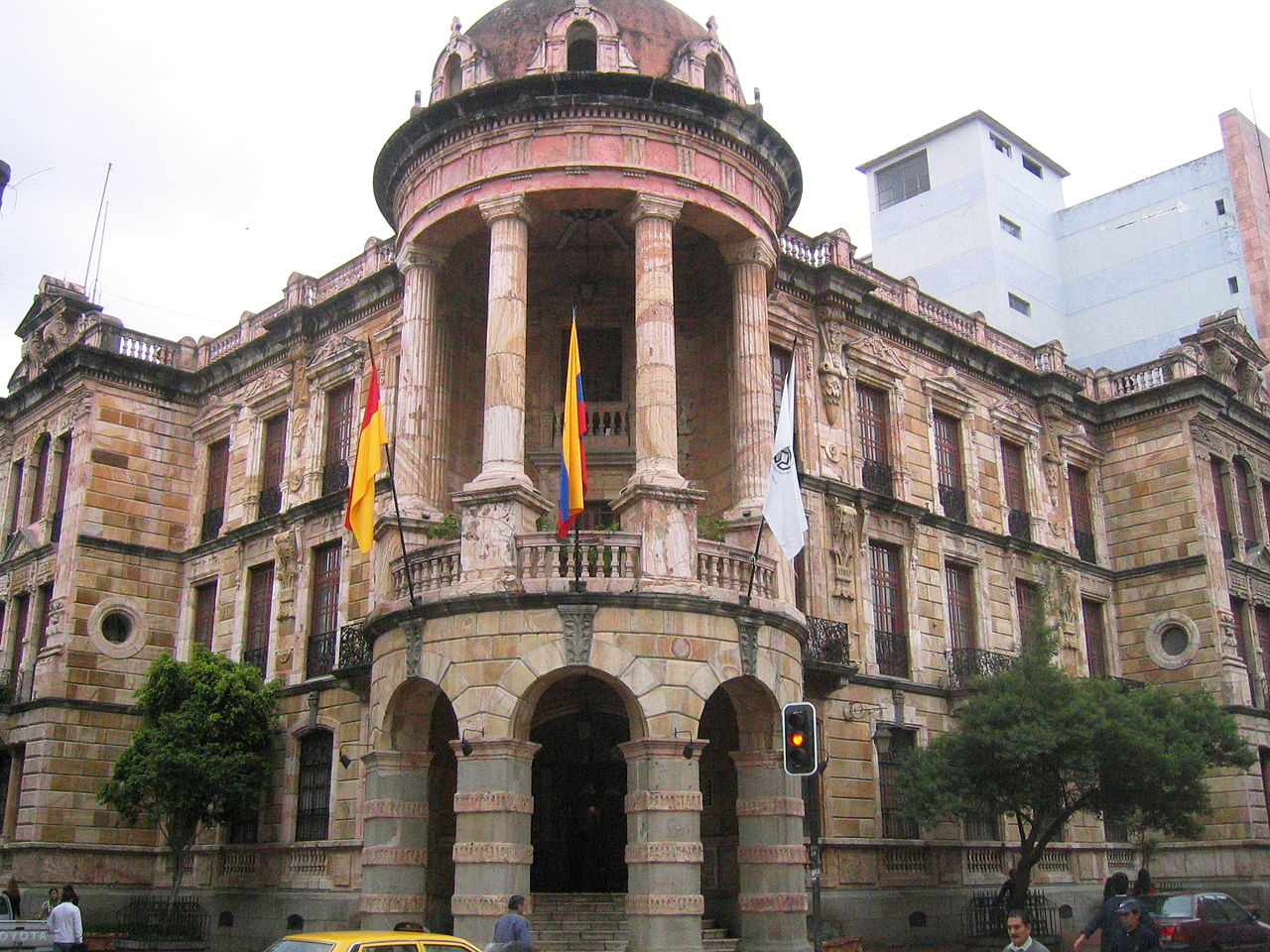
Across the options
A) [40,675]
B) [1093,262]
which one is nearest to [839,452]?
[40,675]

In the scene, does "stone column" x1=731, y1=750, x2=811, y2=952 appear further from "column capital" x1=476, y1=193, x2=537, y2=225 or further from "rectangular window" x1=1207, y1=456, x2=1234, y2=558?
"rectangular window" x1=1207, y1=456, x2=1234, y2=558

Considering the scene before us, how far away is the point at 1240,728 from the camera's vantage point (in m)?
30.6

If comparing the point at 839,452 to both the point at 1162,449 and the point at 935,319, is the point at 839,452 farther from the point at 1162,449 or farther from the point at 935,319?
the point at 1162,449

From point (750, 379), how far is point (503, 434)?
4964mm

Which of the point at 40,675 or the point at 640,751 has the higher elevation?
the point at 40,675

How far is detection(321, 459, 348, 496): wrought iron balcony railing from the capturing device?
27.7 metres

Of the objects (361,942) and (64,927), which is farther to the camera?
(64,927)

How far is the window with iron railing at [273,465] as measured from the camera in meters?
29.5

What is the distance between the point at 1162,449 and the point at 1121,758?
1303 centimetres

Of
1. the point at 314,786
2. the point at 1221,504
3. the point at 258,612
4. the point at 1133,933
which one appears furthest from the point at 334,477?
the point at 1221,504

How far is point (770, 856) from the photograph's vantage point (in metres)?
19.9

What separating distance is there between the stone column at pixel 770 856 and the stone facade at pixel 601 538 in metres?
0.06

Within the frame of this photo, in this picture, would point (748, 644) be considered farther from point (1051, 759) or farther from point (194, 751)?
point (194, 751)

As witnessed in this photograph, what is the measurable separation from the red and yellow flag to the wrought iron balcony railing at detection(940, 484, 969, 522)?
14270mm
